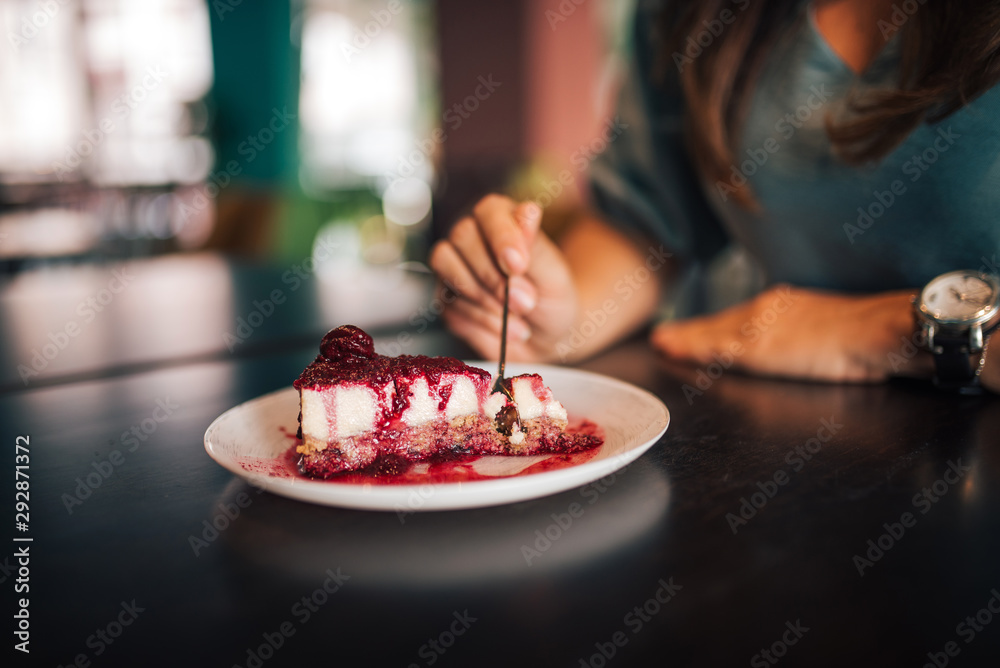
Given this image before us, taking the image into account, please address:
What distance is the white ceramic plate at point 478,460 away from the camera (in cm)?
58

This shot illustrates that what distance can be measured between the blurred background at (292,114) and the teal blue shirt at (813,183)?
2.64 m

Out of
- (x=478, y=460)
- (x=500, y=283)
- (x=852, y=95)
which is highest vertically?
(x=852, y=95)

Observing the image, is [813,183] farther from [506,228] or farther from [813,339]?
[506,228]

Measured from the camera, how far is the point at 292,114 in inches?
292

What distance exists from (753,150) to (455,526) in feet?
3.25

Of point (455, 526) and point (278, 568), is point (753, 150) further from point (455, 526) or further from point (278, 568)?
point (278, 568)

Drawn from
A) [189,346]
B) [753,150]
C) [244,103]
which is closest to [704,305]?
[753,150]

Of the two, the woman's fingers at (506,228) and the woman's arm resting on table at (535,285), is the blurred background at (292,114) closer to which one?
the woman's arm resting on table at (535,285)

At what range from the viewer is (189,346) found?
1425 millimetres

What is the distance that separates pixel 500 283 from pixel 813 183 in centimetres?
60

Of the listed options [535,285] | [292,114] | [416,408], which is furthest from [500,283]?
[292,114]

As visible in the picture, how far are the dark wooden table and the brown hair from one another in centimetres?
41

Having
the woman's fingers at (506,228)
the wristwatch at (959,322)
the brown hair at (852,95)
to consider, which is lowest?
the wristwatch at (959,322)

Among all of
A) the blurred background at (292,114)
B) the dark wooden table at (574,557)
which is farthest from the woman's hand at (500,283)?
the blurred background at (292,114)
